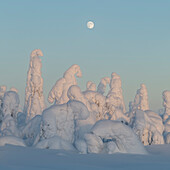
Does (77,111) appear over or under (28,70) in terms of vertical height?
under

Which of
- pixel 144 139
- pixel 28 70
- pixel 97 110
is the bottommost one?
pixel 144 139

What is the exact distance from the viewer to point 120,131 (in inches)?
446

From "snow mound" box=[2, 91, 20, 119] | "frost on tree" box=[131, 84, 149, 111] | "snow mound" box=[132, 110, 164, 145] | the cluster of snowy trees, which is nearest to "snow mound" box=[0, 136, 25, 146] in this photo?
the cluster of snowy trees

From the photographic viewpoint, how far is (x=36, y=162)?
7363mm

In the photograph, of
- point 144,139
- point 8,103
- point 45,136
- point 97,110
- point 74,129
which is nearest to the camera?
point 45,136

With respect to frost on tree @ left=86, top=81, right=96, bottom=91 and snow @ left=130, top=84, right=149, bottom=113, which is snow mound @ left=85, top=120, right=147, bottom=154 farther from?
snow @ left=130, top=84, right=149, bottom=113

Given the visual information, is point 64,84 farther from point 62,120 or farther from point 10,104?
point 62,120

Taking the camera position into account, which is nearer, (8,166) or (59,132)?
(8,166)

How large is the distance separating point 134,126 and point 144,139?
99 cm

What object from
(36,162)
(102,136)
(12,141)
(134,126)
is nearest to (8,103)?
(134,126)

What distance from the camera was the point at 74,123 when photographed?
1539 centimetres

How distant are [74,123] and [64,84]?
64.9ft

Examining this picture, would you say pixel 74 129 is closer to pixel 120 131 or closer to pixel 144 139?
pixel 120 131

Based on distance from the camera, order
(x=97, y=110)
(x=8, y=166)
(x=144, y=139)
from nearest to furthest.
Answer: (x=8, y=166) → (x=144, y=139) → (x=97, y=110)
